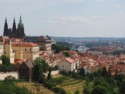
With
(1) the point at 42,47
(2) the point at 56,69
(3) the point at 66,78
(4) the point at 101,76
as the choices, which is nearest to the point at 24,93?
(3) the point at 66,78

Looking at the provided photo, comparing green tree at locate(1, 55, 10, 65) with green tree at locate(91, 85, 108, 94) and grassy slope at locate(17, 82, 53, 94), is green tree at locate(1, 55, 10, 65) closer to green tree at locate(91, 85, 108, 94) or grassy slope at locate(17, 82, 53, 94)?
grassy slope at locate(17, 82, 53, 94)

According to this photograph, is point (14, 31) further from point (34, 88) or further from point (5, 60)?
point (34, 88)

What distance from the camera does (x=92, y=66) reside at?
77.6m

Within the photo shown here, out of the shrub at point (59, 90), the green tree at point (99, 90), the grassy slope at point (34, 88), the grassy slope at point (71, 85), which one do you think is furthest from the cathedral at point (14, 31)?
the green tree at point (99, 90)

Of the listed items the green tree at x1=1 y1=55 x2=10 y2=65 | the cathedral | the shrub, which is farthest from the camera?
the cathedral

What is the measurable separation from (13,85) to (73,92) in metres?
9.01

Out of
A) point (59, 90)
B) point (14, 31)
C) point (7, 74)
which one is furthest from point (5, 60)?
point (14, 31)

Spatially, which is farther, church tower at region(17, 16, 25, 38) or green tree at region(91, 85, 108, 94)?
church tower at region(17, 16, 25, 38)

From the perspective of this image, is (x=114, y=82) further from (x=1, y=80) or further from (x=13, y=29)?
(x=13, y=29)

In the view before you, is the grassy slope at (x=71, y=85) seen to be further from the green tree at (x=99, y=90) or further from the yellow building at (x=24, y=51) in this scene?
the yellow building at (x=24, y=51)

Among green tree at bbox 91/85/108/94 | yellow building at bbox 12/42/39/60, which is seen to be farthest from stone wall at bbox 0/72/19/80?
yellow building at bbox 12/42/39/60

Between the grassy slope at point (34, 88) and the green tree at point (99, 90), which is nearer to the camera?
the grassy slope at point (34, 88)

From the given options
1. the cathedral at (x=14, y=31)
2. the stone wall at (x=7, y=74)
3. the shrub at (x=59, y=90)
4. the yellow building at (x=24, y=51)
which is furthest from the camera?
the cathedral at (x=14, y=31)

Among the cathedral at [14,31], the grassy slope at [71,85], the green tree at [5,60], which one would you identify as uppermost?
the cathedral at [14,31]
